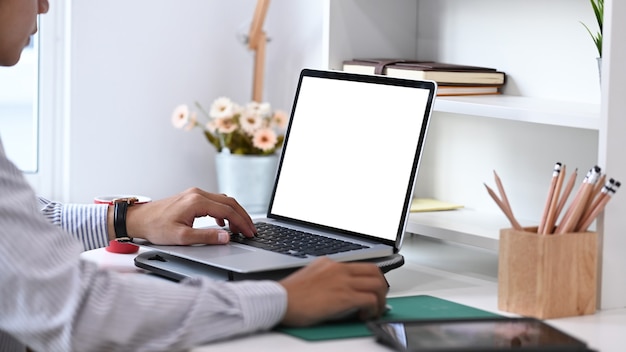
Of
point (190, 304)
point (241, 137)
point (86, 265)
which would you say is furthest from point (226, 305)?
point (241, 137)

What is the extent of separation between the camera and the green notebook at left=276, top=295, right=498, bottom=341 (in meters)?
1.11

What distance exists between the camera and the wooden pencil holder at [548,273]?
3.98 ft

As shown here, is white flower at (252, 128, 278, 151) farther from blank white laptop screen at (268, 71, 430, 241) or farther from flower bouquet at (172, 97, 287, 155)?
blank white laptop screen at (268, 71, 430, 241)

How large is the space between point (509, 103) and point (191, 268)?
56 centimetres

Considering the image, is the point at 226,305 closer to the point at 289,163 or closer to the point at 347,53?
the point at 289,163

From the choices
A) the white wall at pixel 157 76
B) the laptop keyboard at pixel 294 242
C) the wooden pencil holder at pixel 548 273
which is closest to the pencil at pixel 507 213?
the wooden pencil holder at pixel 548 273

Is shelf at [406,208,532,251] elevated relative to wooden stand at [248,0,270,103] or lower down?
lower down

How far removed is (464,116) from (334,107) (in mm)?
347

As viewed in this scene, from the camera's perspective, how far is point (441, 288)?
141 cm

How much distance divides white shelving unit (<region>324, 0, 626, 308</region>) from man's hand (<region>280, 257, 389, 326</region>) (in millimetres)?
345

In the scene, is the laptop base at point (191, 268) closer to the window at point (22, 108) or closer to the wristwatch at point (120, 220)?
the wristwatch at point (120, 220)

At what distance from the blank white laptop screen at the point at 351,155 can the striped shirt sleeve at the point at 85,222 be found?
0.91 feet

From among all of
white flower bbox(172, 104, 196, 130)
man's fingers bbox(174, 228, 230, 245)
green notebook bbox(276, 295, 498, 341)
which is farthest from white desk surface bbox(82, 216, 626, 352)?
white flower bbox(172, 104, 196, 130)

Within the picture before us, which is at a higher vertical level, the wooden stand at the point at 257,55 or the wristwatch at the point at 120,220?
the wooden stand at the point at 257,55
